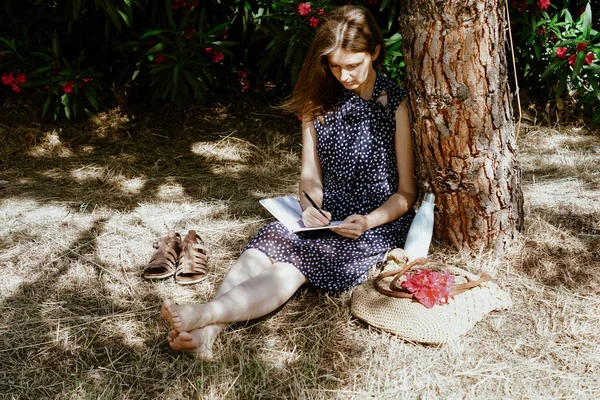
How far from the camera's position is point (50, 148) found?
450 cm

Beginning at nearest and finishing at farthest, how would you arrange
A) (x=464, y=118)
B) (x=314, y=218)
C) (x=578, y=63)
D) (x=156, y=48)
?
(x=464, y=118) → (x=314, y=218) → (x=578, y=63) → (x=156, y=48)

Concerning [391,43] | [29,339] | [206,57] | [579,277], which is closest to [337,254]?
[579,277]

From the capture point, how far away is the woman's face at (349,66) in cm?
245

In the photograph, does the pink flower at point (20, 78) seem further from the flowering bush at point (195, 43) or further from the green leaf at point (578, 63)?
the green leaf at point (578, 63)

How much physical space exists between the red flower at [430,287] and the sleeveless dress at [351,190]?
339mm

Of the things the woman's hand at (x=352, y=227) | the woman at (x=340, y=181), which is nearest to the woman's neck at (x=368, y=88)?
the woman at (x=340, y=181)

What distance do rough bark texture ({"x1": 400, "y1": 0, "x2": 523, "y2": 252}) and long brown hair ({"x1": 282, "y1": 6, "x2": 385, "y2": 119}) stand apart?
159mm

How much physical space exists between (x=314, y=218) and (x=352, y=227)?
164 mm

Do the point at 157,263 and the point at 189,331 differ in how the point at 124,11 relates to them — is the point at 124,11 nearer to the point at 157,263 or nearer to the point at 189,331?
the point at 157,263

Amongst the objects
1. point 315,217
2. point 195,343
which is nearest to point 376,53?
point 315,217

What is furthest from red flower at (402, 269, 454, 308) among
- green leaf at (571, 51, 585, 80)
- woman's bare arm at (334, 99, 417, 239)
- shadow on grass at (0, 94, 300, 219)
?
green leaf at (571, 51, 585, 80)

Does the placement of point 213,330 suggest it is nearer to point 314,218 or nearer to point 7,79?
point 314,218

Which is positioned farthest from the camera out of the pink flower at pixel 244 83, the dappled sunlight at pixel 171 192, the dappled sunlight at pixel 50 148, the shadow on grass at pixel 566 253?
the pink flower at pixel 244 83

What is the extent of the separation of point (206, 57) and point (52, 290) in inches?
89.5
